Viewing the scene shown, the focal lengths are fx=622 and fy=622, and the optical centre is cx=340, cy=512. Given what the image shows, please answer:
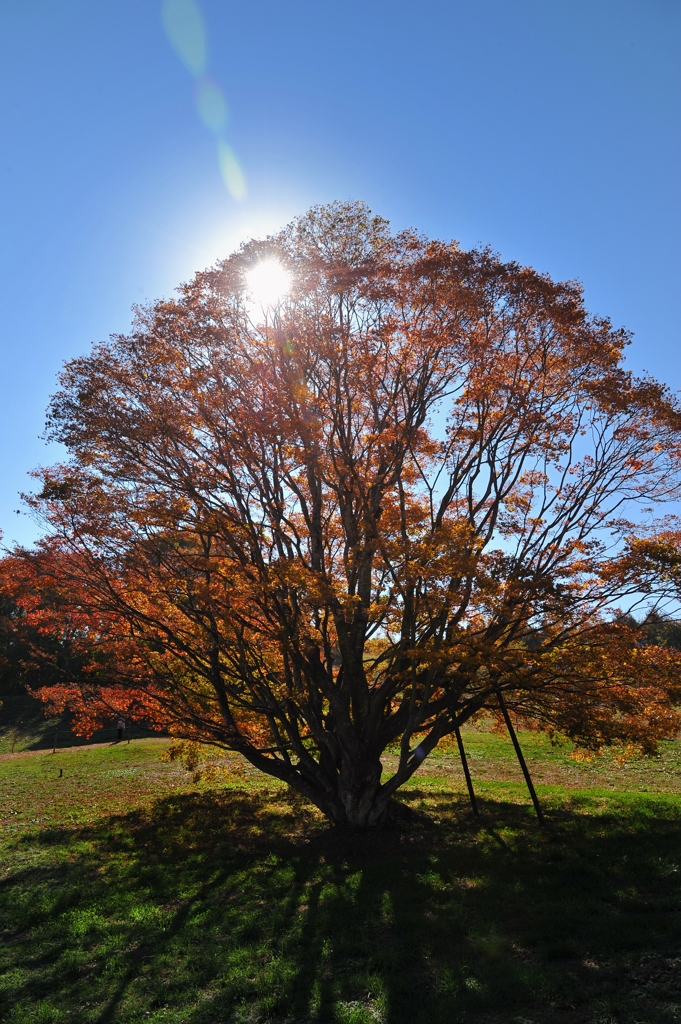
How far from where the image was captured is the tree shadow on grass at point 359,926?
5.52 meters

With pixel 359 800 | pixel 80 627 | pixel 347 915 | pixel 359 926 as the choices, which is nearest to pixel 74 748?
pixel 80 627

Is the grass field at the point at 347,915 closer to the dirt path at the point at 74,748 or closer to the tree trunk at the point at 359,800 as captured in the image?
the tree trunk at the point at 359,800

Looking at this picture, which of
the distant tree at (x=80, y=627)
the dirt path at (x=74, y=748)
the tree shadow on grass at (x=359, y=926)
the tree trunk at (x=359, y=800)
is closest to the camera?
the tree shadow on grass at (x=359, y=926)

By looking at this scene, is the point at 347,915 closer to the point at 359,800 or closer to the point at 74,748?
the point at 359,800

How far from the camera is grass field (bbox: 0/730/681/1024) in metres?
5.54

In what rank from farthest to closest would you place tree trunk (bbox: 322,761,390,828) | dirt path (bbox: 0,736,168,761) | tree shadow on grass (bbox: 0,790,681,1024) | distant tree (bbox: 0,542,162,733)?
dirt path (bbox: 0,736,168,761), distant tree (bbox: 0,542,162,733), tree trunk (bbox: 322,761,390,828), tree shadow on grass (bbox: 0,790,681,1024)

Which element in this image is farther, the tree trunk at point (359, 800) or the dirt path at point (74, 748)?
the dirt path at point (74, 748)

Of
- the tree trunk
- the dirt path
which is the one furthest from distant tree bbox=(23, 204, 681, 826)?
the dirt path

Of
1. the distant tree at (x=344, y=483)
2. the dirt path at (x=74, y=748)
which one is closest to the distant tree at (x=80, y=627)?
the distant tree at (x=344, y=483)

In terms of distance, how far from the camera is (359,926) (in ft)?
23.6

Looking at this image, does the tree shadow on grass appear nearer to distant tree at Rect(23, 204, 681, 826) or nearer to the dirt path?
distant tree at Rect(23, 204, 681, 826)

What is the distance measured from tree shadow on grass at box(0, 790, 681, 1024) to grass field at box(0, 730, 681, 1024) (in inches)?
1.0

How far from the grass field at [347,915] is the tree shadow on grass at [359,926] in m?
0.03

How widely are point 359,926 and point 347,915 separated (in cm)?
38
